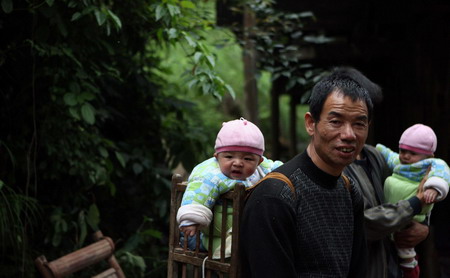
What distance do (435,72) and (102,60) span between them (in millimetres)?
3150

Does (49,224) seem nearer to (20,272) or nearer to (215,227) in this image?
(20,272)

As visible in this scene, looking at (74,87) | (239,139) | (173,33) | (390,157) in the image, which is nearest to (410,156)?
(390,157)

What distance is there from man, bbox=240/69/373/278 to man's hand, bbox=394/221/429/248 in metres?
1.20

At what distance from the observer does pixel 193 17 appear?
4922mm

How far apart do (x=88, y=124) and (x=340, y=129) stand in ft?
10.9

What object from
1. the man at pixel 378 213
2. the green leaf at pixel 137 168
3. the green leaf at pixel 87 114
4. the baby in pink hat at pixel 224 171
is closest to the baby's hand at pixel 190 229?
the baby in pink hat at pixel 224 171

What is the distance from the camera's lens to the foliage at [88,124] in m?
4.48

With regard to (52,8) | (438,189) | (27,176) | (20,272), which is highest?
(52,8)

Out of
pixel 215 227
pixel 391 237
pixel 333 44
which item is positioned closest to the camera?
pixel 215 227

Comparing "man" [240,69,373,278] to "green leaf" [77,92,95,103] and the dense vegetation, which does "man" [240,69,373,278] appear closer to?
the dense vegetation

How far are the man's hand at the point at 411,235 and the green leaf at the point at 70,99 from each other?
2598 mm

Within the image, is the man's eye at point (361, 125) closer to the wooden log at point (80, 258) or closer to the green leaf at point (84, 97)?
the wooden log at point (80, 258)

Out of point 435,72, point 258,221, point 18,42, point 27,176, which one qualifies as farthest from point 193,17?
point 258,221

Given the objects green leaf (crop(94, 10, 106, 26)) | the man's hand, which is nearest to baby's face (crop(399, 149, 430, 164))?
the man's hand
